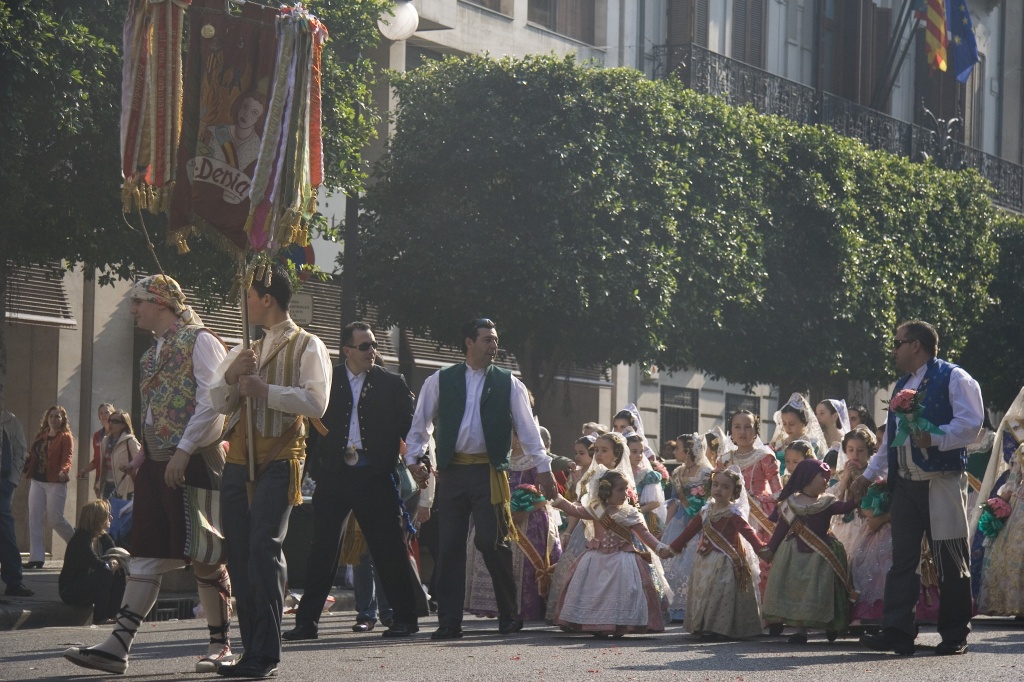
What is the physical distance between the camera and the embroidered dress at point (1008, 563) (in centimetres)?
1388

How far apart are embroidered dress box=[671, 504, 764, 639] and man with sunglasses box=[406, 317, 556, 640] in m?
1.09

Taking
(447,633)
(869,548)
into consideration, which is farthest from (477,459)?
(869,548)

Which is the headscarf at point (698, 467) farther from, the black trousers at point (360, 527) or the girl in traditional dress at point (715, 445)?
the black trousers at point (360, 527)

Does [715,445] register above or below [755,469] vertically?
above

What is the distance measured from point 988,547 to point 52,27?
7856mm

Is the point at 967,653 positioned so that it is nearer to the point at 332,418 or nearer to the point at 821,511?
the point at 821,511

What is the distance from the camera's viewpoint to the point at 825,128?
3083 cm

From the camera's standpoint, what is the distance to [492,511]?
1188 centimetres

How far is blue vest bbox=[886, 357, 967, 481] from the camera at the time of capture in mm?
10719

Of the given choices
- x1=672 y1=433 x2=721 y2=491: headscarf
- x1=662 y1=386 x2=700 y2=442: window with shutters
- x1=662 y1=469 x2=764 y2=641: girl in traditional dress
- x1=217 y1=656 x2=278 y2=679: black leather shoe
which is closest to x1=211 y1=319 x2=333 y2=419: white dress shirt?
x1=217 y1=656 x2=278 y2=679: black leather shoe

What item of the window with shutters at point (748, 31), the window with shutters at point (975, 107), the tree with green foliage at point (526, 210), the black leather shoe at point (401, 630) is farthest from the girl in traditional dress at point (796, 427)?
the window with shutters at point (975, 107)

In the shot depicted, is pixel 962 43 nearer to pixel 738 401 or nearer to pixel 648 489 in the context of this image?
pixel 738 401

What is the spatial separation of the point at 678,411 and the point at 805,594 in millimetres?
25148

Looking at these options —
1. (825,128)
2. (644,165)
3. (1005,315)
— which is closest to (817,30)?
(1005,315)
